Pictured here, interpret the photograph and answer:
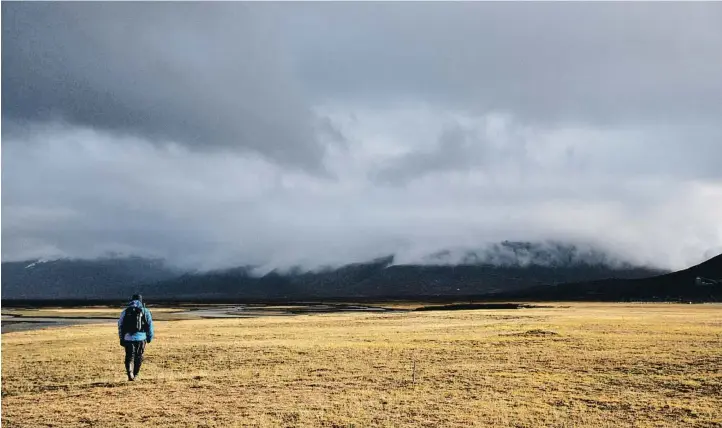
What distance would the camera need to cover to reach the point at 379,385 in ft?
71.1

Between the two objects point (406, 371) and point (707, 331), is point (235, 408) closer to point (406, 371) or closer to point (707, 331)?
point (406, 371)

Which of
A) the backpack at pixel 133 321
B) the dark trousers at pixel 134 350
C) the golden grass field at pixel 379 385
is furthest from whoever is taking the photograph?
the dark trousers at pixel 134 350

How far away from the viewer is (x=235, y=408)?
18.2m

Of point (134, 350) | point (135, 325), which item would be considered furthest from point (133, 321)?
point (134, 350)

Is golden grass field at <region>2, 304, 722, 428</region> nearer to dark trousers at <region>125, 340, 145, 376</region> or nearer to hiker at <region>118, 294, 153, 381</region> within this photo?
dark trousers at <region>125, 340, 145, 376</region>

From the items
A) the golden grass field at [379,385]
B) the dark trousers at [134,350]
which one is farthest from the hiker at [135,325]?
the golden grass field at [379,385]

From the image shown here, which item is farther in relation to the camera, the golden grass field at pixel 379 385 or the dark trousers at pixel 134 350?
the dark trousers at pixel 134 350

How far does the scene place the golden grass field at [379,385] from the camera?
55.8 feet

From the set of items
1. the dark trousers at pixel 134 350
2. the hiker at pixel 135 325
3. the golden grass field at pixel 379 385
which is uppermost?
the hiker at pixel 135 325

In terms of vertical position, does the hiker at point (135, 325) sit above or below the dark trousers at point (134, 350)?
above

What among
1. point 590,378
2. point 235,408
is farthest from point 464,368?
point 235,408

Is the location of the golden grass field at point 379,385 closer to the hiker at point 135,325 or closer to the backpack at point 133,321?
the hiker at point 135,325

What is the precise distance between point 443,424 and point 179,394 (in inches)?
377

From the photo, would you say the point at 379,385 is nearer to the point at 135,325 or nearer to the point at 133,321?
the point at 135,325
